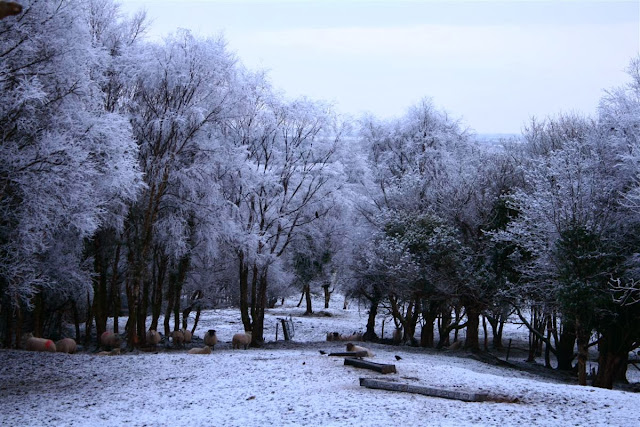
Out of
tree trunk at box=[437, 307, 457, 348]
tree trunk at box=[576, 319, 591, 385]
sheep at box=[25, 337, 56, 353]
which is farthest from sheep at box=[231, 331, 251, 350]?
tree trunk at box=[576, 319, 591, 385]

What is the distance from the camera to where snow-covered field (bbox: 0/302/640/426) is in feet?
31.1

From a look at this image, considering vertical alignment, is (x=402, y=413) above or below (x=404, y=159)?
below

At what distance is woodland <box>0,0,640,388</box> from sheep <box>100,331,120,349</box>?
3.03ft

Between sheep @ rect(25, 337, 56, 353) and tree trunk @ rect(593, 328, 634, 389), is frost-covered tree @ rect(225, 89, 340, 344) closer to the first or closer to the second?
sheep @ rect(25, 337, 56, 353)

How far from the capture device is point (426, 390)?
36.5ft

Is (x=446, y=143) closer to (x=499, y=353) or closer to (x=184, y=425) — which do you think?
(x=499, y=353)

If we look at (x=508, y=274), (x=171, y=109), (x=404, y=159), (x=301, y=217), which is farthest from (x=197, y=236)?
(x=404, y=159)

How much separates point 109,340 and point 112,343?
196mm

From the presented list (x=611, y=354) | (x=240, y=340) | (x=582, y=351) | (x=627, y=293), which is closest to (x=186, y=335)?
(x=240, y=340)

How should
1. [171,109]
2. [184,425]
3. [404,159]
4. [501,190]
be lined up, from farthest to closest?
[404,159]
[501,190]
[171,109]
[184,425]

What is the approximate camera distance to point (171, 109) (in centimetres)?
2192

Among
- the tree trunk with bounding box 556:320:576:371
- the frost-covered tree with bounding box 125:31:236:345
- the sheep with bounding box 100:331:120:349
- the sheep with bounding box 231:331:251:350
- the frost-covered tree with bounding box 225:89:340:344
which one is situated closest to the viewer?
the frost-covered tree with bounding box 125:31:236:345

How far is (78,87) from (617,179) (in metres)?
15.3

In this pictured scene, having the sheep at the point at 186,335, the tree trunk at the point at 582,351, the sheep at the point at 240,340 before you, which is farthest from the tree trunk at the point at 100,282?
the tree trunk at the point at 582,351
